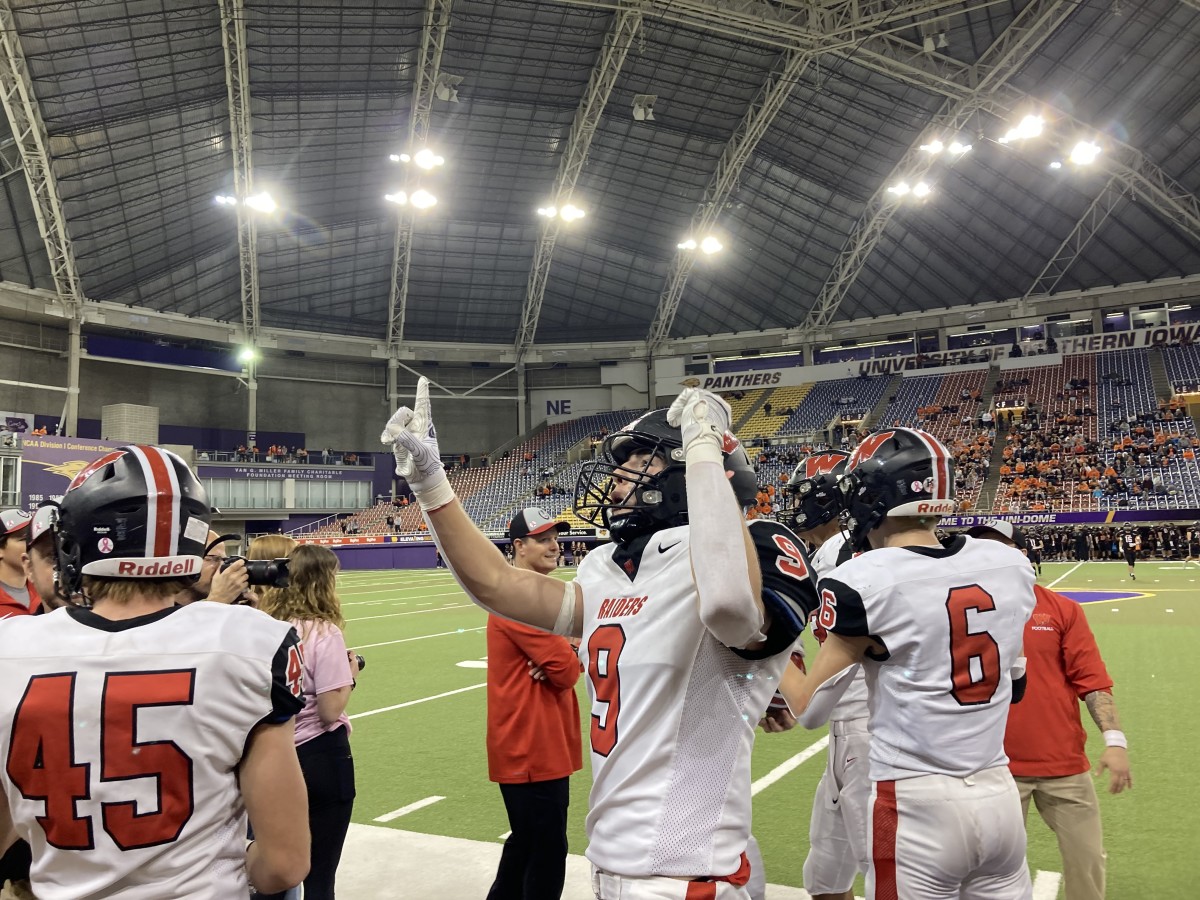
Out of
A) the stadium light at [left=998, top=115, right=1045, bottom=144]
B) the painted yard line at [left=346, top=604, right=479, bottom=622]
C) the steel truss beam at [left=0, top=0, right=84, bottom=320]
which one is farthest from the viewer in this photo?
the stadium light at [left=998, top=115, right=1045, bottom=144]

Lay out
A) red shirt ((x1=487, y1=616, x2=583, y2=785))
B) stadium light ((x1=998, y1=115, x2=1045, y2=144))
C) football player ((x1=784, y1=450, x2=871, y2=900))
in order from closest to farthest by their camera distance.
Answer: football player ((x1=784, y1=450, x2=871, y2=900)), red shirt ((x1=487, y1=616, x2=583, y2=785)), stadium light ((x1=998, y1=115, x2=1045, y2=144))

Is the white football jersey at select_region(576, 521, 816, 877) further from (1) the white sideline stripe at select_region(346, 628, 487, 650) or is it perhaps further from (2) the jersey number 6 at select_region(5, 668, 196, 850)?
(1) the white sideline stripe at select_region(346, 628, 487, 650)

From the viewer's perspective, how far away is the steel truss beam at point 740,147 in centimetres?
3183

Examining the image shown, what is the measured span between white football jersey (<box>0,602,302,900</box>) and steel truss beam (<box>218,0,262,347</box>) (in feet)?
100

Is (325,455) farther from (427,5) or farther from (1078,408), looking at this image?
(1078,408)

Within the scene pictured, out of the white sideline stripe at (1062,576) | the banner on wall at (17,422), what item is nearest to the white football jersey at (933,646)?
the white sideline stripe at (1062,576)

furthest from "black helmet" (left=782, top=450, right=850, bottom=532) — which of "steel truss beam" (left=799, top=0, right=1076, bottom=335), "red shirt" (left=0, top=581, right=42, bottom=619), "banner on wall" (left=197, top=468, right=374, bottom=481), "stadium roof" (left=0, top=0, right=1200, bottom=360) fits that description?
"banner on wall" (left=197, top=468, right=374, bottom=481)

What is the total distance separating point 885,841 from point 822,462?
8.42ft

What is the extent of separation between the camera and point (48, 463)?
35094 mm

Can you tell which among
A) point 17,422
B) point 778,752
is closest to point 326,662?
point 778,752

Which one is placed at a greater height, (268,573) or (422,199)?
(422,199)

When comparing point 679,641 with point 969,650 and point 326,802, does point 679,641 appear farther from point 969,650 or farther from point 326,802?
point 326,802

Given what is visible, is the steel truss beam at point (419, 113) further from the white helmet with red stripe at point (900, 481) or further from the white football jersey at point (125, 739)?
the white football jersey at point (125, 739)

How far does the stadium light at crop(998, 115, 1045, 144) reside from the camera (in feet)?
95.5
